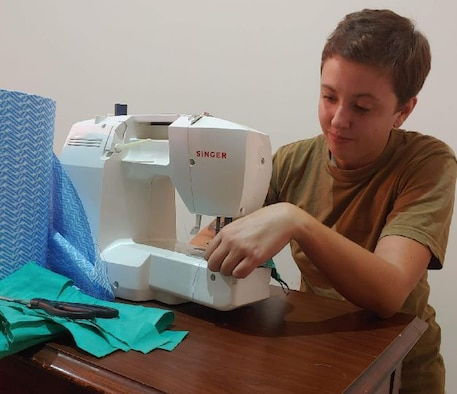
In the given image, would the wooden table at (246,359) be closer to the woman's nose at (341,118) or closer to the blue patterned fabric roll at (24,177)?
the blue patterned fabric roll at (24,177)

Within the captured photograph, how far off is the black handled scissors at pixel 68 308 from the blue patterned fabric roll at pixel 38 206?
0.35 ft

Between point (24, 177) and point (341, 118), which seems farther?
point (341, 118)

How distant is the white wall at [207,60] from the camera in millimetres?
1212

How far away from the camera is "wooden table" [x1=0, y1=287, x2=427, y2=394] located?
54 centimetres

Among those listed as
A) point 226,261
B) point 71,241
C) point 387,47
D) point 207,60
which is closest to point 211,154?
point 226,261

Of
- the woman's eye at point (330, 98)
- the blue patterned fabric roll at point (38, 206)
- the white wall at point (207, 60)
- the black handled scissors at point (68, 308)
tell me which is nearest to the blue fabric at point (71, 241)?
the blue patterned fabric roll at point (38, 206)

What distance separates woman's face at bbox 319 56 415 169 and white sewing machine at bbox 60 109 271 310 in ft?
0.62

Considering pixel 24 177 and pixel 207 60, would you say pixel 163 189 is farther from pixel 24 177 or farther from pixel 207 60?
pixel 207 60

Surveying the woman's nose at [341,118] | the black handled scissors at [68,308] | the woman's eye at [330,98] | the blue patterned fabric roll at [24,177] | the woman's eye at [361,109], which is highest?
the woman's eye at [330,98]

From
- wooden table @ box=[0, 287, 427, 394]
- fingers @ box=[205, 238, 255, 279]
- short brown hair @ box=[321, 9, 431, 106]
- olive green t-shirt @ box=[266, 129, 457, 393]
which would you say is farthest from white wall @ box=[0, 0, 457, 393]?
fingers @ box=[205, 238, 255, 279]

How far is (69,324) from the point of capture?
1.96 feet

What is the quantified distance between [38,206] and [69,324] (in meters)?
0.22

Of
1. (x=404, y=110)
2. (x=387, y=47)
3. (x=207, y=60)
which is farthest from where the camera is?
(x=207, y=60)

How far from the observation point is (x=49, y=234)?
775 millimetres
